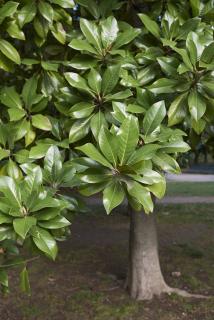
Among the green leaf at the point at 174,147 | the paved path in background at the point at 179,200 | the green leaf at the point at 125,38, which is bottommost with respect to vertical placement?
the paved path in background at the point at 179,200

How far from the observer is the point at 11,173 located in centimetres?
209

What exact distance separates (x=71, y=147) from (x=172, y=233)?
5635 mm

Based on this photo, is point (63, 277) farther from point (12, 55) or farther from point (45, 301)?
point (12, 55)

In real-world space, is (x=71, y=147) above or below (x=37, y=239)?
above

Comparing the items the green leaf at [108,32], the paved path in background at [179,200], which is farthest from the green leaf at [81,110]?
the paved path in background at [179,200]

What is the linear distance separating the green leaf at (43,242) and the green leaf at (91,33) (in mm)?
969

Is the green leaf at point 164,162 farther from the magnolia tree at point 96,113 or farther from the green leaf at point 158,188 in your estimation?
the green leaf at point 158,188

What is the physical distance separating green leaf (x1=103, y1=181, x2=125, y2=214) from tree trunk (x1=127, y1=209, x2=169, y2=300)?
9.51ft

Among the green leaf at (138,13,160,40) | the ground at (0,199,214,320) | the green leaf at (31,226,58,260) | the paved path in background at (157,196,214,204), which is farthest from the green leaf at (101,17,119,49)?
the paved path in background at (157,196,214,204)

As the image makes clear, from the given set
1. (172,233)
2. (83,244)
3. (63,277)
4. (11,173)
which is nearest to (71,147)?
(11,173)

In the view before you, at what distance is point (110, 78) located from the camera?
206 cm

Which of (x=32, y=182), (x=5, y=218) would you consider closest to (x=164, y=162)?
(x=32, y=182)

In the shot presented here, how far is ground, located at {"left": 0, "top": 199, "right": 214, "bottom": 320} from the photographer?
4.34 m

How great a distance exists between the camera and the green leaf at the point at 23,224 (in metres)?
1.54
